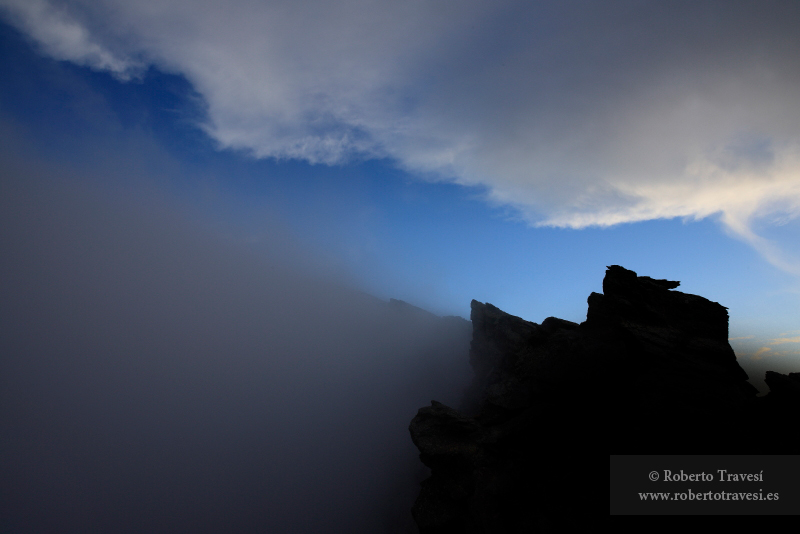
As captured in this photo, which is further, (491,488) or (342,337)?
(342,337)

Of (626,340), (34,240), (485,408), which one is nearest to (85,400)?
(34,240)

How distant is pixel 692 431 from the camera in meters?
14.8

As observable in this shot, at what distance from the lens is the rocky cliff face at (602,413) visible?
48.9 feet

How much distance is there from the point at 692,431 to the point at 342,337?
548 ft

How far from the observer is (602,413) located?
18.8 meters

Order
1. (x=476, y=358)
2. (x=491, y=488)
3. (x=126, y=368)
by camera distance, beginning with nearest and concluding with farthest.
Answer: (x=491, y=488)
(x=476, y=358)
(x=126, y=368)

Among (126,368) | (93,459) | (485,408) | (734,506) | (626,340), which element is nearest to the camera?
(734,506)

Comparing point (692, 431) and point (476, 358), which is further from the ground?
point (692, 431)

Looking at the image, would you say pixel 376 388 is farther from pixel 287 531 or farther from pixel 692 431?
pixel 692 431

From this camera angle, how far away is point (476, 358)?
63.0 meters

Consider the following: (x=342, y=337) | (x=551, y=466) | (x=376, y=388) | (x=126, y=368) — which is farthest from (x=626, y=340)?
(x=126, y=368)

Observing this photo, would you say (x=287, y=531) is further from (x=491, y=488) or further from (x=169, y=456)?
(x=491, y=488)

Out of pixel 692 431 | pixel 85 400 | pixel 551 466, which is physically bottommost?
pixel 85 400

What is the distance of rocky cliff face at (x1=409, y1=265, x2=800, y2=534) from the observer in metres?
14.9
